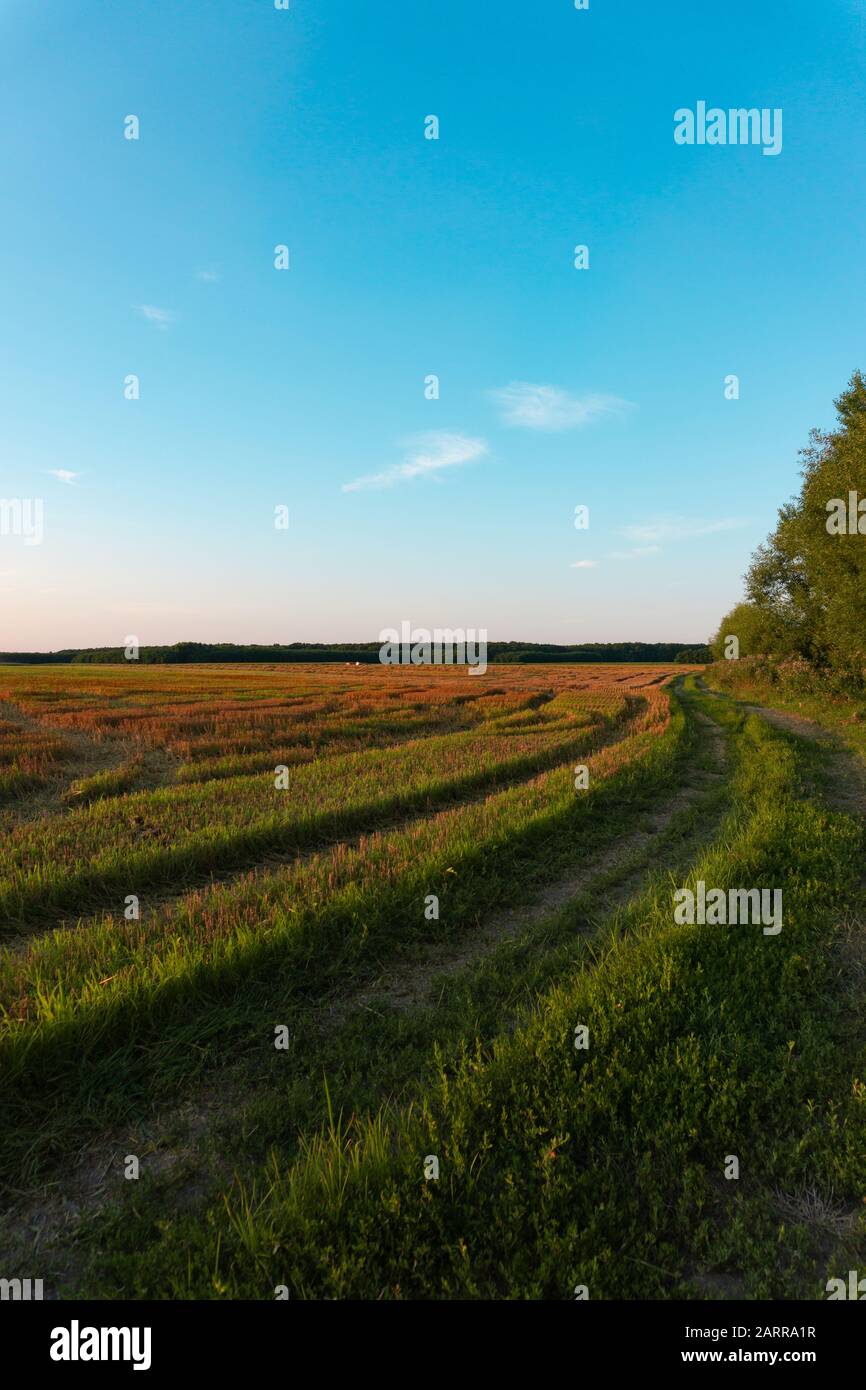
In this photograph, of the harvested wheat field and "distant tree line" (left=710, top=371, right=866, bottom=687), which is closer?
the harvested wheat field

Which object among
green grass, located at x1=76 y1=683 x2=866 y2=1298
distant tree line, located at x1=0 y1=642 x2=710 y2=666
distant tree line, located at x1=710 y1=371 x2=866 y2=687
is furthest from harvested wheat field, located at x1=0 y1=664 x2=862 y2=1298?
distant tree line, located at x1=0 y1=642 x2=710 y2=666

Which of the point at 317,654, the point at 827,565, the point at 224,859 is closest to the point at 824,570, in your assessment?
the point at 827,565

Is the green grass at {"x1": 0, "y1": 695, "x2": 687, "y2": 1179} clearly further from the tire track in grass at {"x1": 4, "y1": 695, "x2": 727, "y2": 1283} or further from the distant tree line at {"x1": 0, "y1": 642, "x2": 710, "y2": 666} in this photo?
the distant tree line at {"x1": 0, "y1": 642, "x2": 710, "y2": 666}

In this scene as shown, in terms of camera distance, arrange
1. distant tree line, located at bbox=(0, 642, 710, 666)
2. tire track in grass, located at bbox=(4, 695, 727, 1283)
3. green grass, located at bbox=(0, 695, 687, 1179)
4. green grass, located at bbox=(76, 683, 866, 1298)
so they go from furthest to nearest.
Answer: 1. distant tree line, located at bbox=(0, 642, 710, 666)
2. green grass, located at bbox=(0, 695, 687, 1179)
3. tire track in grass, located at bbox=(4, 695, 727, 1283)
4. green grass, located at bbox=(76, 683, 866, 1298)

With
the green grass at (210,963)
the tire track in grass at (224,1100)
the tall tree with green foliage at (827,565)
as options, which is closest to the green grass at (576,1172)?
the tire track in grass at (224,1100)

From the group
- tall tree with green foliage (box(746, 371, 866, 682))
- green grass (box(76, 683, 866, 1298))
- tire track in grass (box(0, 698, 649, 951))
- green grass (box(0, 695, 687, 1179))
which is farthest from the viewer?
tall tree with green foliage (box(746, 371, 866, 682))

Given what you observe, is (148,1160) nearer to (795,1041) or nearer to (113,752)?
(795,1041)

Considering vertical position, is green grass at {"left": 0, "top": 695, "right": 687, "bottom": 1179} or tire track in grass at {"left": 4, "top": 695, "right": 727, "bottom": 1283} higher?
green grass at {"left": 0, "top": 695, "right": 687, "bottom": 1179}

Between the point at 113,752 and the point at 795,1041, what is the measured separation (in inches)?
864

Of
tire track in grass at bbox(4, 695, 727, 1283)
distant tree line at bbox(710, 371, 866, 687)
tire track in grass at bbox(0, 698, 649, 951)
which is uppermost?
distant tree line at bbox(710, 371, 866, 687)

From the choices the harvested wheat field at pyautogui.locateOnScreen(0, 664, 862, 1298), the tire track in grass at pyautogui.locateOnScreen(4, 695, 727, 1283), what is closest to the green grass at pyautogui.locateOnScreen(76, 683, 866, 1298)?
the harvested wheat field at pyautogui.locateOnScreen(0, 664, 862, 1298)

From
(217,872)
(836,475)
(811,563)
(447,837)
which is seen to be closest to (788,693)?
(811,563)

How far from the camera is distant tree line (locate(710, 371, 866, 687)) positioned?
2225cm

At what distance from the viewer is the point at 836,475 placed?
2427cm
